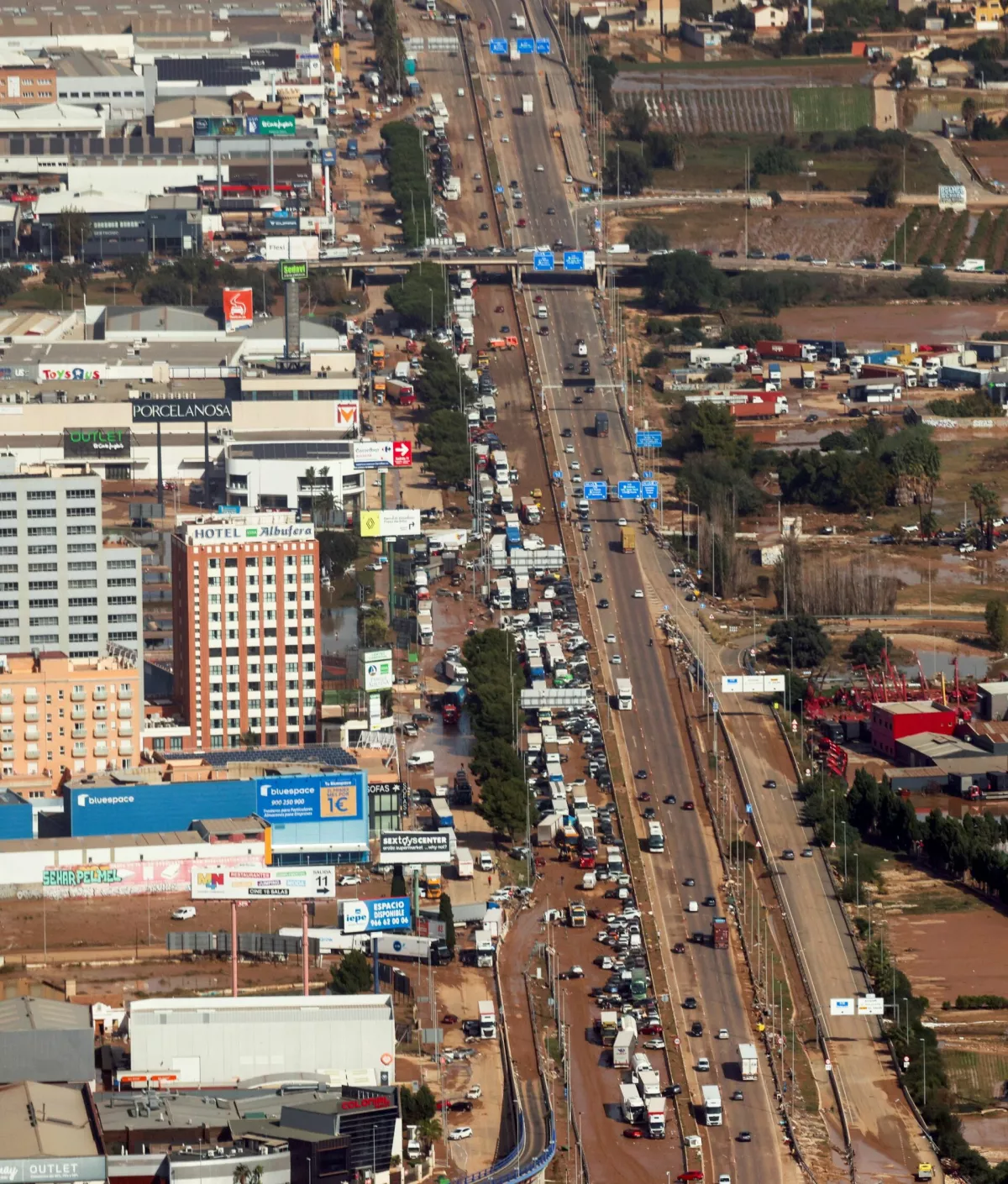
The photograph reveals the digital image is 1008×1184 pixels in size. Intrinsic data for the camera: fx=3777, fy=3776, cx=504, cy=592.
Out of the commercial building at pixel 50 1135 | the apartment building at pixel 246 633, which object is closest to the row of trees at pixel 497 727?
the apartment building at pixel 246 633

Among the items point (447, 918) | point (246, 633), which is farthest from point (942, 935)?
point (246, 633)

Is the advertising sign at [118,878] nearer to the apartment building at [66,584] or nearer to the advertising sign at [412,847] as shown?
the advertising sign at [412,847]

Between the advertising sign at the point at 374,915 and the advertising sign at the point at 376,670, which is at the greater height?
the advertising sign at the point at 376,670

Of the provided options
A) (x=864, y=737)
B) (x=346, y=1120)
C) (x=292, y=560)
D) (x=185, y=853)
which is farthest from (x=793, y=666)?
(x=346, y=1120)

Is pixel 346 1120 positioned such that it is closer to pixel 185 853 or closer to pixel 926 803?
pixel 185 853

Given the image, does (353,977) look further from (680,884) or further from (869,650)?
(869,650)

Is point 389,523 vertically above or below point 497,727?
above
